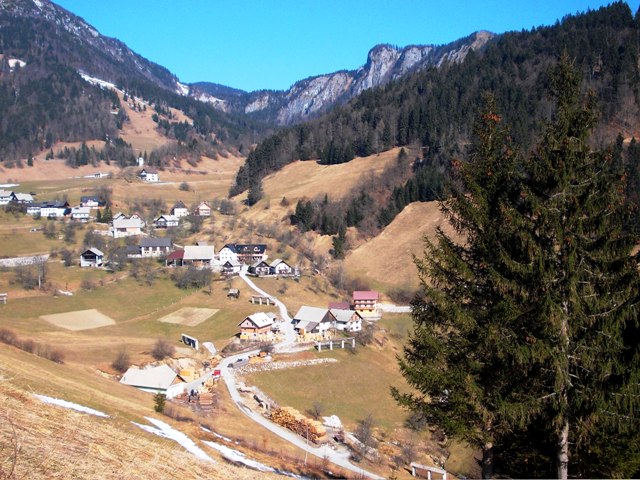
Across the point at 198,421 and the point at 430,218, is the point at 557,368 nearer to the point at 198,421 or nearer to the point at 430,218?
the point at 198,421

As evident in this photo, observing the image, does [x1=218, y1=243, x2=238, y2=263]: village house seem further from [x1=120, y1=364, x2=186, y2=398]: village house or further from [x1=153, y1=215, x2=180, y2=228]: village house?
[x1=120, y1=364, x2=186, y2=398]: village house

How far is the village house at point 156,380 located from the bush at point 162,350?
460 cm

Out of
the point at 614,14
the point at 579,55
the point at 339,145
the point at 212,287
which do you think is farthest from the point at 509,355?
the point at 614,14

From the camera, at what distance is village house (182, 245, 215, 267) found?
8044 cm

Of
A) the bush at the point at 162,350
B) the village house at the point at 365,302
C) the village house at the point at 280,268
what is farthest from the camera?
the village house at the point at 280,268

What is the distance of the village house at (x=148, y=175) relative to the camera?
164m

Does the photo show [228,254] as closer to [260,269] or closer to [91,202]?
[260,269]

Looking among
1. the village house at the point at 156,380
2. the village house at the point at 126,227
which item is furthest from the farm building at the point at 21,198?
the village house at the point at 156,380

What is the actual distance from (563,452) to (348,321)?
4851 cm

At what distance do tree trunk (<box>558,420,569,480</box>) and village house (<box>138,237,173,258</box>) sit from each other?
79661 millimetres

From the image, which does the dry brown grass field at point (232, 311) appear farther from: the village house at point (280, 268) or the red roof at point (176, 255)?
the red roof at point (176, 255)

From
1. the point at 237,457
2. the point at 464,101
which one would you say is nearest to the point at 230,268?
the point at 237,457

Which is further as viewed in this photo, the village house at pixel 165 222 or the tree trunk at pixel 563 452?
the village house at pixel 165 222

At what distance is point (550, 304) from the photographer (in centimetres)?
1077
